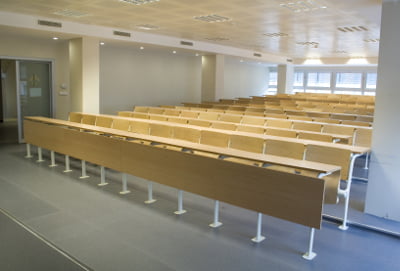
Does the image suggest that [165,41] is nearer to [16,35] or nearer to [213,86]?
[213,86]

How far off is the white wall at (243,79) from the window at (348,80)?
436 cm

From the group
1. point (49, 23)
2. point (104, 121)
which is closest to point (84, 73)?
point (49, 23)

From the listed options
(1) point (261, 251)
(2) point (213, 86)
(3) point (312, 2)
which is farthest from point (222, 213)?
(2) point (213, 86)

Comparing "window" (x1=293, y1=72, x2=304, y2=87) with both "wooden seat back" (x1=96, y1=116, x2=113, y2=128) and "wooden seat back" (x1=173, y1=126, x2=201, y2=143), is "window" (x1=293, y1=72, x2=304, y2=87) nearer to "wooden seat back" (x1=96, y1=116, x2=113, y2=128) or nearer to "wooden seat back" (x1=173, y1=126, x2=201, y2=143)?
"wooden seat back" (x1=96, y1=116, x2=113, y2=128)

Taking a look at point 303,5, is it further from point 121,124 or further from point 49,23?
point 49,23

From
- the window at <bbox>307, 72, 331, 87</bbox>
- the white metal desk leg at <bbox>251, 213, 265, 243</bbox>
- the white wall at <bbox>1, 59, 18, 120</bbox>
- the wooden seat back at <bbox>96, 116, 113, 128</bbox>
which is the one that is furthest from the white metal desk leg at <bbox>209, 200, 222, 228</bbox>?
the window at <bbox>307, 72, 331, 87</bbox>

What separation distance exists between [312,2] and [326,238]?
4347 mm

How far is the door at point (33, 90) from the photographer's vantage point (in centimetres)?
941

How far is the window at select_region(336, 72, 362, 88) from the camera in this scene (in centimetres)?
2116

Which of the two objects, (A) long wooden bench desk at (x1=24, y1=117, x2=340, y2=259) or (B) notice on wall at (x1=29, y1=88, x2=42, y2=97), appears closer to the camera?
(A) long wooden bench desk at (x1=24, y1=117, x2=340, y2=259)

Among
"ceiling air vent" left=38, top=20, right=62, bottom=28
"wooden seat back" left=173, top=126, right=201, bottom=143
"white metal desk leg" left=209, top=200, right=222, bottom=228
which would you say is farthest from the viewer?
"ceiling air vent" left=38, top=20, right=62, bottom=28

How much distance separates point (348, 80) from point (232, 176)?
20.1 metres

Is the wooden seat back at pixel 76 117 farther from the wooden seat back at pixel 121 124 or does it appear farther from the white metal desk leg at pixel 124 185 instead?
the white metal desk leg at pixel 124 185

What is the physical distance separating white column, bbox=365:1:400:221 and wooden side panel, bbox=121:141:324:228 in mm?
1761
